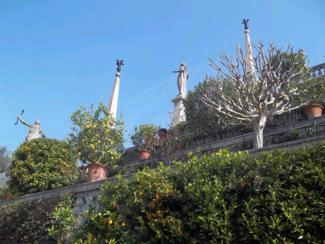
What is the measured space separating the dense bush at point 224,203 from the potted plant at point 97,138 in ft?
17.8

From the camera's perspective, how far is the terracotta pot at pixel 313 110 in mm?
11961

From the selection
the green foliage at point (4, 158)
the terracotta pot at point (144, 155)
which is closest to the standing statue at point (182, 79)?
the terracotta pot at point (144, 155)

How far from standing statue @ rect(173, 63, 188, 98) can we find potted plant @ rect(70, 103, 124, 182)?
7.69 m

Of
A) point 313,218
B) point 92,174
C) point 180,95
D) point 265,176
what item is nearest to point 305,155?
point 265,176

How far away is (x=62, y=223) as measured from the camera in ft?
28.9

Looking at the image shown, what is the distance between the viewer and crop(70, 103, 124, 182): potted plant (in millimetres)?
13367

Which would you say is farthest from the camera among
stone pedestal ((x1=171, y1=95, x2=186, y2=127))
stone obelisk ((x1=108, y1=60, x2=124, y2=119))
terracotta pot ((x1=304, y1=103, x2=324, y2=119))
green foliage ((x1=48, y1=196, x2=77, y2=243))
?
stone obelisk ((x1=108, y1=60, x2=124, y2=119))

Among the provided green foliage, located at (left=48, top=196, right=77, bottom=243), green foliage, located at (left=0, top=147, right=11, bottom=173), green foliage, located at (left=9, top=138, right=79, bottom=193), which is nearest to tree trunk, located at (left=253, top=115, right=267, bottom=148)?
green foliage, located at (left=48, top=196, right=77, bottom=243)

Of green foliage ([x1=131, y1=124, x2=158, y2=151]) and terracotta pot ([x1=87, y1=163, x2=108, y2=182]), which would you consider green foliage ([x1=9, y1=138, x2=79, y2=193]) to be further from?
green foliage ([x1=131, y1=124, x2=158, y2=151])

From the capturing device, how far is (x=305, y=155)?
5.84 metres

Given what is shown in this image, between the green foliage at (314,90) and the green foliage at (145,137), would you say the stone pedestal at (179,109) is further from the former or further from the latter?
the green foliage at (314,90)

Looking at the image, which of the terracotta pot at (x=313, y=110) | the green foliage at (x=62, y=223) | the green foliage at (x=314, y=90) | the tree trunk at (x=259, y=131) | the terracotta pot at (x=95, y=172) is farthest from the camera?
the green foliage at (x=314, y=90)

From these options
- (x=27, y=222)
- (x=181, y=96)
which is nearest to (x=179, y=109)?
(x=181, y=96)

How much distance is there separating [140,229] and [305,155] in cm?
326
